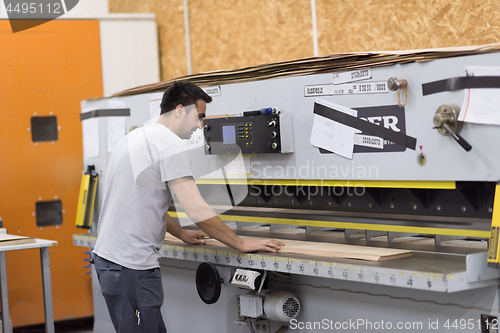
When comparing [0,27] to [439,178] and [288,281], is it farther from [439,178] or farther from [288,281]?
[439,178]

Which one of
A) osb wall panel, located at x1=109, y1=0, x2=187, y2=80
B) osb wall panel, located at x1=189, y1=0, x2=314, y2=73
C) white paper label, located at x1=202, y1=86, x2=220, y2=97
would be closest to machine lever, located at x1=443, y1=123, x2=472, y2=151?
white paper label, located at x1=202, y1=86, x2=220, y2=97

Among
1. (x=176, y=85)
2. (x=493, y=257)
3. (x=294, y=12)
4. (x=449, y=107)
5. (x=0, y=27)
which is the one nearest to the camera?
(x=493, y=257)

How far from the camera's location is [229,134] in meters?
2.27

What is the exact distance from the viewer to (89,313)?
388 centimetres

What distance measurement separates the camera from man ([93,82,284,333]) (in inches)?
74.7

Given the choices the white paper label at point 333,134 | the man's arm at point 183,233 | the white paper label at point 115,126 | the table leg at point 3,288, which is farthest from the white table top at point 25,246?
the white paper label at point 333,134

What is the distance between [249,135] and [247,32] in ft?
5.36

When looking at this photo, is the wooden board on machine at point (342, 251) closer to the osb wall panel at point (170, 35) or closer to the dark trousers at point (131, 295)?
the dark trousers at point (131, 295)

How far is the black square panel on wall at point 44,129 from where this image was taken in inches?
147

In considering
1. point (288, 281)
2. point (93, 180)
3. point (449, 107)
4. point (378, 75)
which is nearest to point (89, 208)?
point (93, 180)

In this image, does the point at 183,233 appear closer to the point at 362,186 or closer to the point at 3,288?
the point at 362,186

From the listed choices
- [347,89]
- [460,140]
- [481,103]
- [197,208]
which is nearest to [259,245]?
[197,208]

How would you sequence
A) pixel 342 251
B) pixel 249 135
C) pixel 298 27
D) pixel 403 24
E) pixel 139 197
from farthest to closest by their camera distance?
pixel 298 27 → pixel 403 24 → pixel 249 135 → pixel 139 197 → pixel 342 251

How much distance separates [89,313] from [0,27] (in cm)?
205
